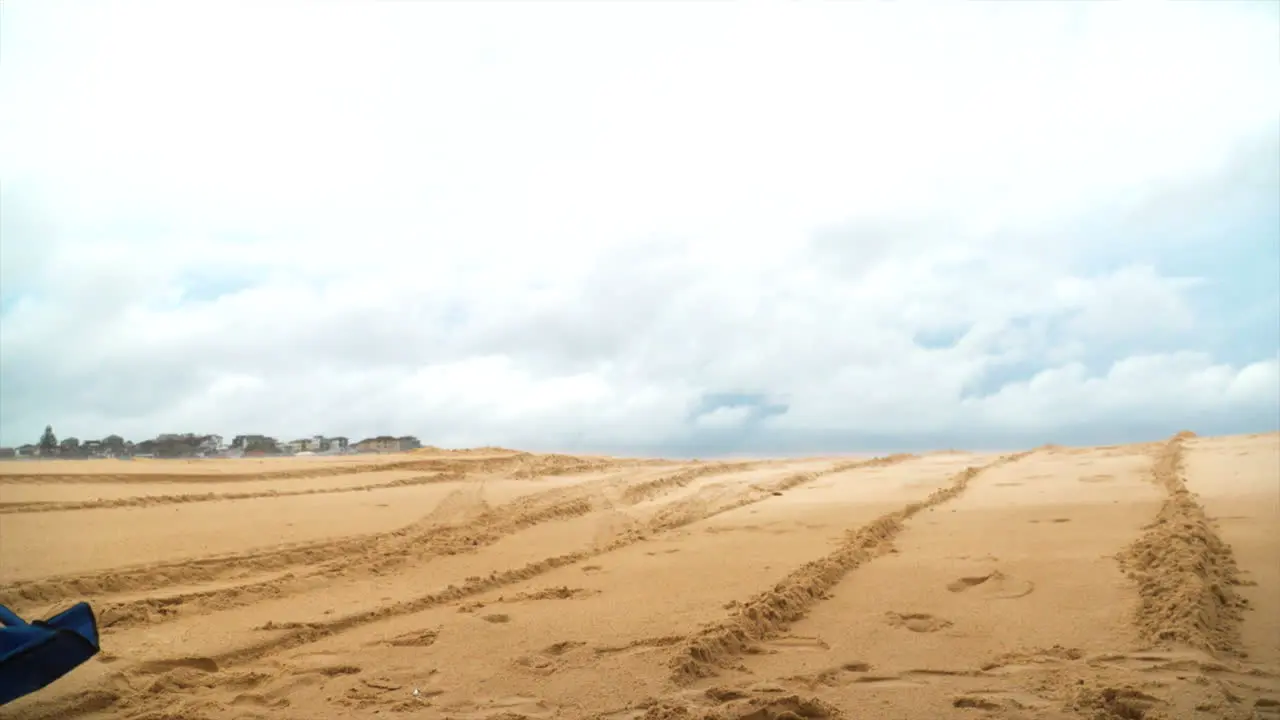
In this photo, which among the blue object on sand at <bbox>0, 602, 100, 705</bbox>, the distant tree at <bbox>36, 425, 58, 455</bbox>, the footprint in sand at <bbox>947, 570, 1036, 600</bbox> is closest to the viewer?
the blue object on sand at <bbox>0, 602, 100, 705</bbox>

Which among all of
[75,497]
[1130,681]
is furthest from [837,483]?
[75,497]

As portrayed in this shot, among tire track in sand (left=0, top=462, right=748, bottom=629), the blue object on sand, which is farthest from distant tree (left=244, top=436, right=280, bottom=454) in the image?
the blue object on sand

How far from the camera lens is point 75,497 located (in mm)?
9328

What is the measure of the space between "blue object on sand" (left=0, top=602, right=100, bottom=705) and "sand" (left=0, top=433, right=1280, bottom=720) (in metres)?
0.82

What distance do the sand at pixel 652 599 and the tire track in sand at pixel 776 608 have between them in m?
0.02

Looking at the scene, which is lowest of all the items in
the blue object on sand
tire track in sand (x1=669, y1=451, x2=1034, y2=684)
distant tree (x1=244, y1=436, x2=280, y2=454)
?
tire track in sand (x1=669, y1=451, x2=1034, y2=684)

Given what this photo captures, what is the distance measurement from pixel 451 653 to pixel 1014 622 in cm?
345

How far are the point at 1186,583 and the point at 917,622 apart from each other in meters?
1.94

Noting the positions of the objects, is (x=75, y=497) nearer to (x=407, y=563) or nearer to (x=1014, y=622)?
(x=407, y=563)

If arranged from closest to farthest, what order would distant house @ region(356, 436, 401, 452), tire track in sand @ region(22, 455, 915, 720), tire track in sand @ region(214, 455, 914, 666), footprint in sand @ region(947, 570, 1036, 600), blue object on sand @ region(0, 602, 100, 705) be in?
blue object on sand @ region(0, 602, 100, 705) < tire track in sand @ region(22, 455, 915, 720) < tire track in sand @ region(214, 455, 914, 666) < footprint in sand @ region(947, 570, 1036, 600) < distant house @ region(356, 436, 401, 452)

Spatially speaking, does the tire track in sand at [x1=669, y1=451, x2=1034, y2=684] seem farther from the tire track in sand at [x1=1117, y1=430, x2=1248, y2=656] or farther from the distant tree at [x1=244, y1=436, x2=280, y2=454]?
the distant tree at [x1=244, y1=436, x2=280, y2=454]

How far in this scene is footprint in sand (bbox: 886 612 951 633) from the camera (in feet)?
16.4

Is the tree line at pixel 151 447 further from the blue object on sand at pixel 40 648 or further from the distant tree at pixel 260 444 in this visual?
the blue object on sand at pixel 40 648

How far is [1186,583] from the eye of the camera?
17.7 feet
